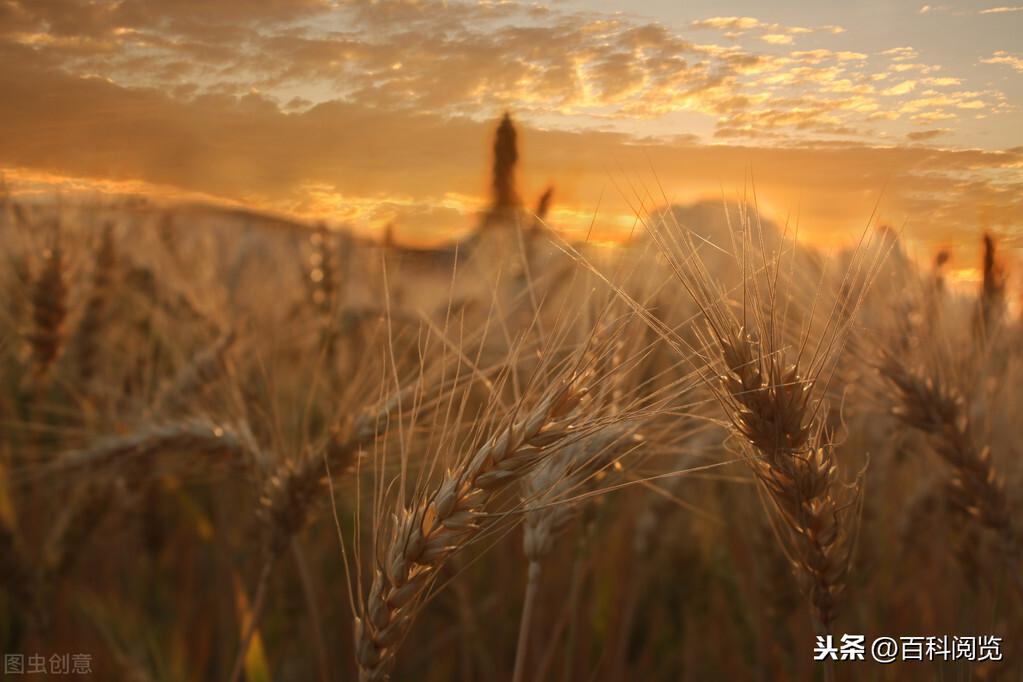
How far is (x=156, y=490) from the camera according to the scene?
9.17 feet

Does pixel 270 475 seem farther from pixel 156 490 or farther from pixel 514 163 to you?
pixel 514 163

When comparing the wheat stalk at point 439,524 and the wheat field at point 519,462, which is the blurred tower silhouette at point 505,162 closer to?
the wheat field at point 519,462

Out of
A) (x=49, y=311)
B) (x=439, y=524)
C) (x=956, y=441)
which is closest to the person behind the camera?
(x=439, y=524)

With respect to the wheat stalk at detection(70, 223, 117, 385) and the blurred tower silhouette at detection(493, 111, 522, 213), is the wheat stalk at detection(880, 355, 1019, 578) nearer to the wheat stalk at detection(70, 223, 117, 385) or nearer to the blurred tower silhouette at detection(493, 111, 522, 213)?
the blurred tower silhouette at detection(493, 111, 522, 213)

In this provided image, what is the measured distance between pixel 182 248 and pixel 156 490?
70.3 inches

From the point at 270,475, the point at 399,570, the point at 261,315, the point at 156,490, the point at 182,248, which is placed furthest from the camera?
the point at 182,248

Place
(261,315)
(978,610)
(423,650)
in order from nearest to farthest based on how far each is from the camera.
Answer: (978,610), (423,650), (261,315)

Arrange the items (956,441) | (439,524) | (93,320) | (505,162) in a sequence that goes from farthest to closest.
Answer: (505,162)
(93,320)
(956,441)
(439,524)

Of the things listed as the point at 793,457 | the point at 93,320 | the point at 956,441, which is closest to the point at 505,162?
the point at 93,320

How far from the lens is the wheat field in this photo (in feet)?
4.40

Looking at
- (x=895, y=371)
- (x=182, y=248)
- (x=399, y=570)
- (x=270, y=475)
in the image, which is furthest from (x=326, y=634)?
(x=182, y=248)

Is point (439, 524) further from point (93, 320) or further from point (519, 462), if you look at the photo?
point (93, 320)

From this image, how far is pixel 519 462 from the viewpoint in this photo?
3.98ft

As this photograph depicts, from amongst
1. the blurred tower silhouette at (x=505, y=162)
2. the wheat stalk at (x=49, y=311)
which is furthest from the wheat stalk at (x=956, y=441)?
the wheat stalk at (x=49, y=311)
